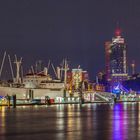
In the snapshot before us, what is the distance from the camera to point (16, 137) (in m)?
36.8

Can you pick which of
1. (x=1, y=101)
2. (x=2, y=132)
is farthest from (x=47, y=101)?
(x=2, y=132)

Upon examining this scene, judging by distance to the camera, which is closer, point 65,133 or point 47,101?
point 65,133

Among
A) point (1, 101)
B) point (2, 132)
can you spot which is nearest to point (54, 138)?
A: point (2, 132)

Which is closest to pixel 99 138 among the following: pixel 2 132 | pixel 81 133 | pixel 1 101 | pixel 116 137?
pixel 116 137

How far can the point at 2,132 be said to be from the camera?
A: 4088 cm

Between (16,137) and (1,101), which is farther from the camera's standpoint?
(1,101)

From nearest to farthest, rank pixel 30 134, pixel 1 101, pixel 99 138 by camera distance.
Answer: pixel 99 138, pixel 30 134, pixel 1 101

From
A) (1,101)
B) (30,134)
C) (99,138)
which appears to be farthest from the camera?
(1,101)

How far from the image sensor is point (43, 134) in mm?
38750

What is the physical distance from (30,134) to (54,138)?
11.3ft

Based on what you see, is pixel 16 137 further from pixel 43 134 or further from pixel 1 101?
pixel 1 101

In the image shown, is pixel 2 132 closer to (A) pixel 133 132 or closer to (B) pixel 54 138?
(B) pixel 54 138

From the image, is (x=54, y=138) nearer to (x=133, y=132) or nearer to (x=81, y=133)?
(x=81, y=133)

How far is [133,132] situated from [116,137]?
12.1 feet
